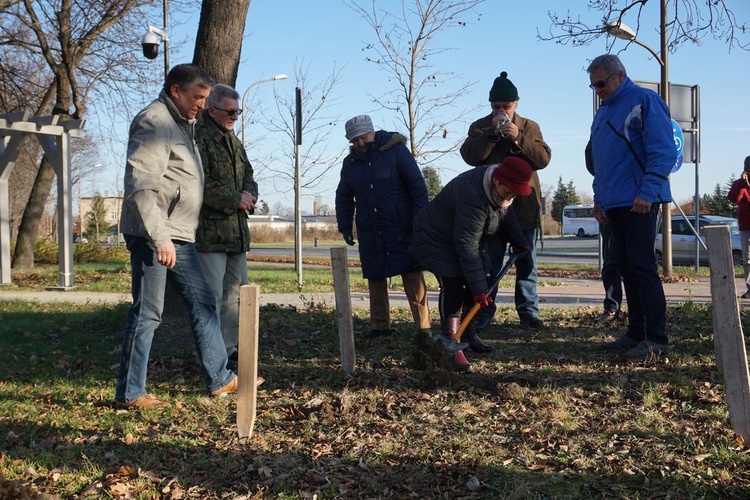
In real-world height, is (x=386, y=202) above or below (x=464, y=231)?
above

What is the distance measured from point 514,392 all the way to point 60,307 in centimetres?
775

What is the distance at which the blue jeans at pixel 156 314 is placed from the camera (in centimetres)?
457

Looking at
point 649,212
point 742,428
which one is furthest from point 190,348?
point 742,428

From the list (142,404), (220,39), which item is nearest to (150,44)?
(220,39)

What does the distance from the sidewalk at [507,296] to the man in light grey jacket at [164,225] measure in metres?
4.57

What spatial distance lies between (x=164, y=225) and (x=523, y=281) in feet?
11.9

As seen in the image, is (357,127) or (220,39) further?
(220,39)

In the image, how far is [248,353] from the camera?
158 inches

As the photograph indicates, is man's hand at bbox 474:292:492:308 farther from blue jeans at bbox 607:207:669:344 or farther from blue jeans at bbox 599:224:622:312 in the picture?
blue jeans at bbox 599:224:622:312

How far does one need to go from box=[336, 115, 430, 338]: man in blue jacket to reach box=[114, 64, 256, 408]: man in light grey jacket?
181 cm

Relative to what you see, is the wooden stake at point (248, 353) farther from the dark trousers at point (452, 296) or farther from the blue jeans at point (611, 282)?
the blue jeans at point (611, 282)

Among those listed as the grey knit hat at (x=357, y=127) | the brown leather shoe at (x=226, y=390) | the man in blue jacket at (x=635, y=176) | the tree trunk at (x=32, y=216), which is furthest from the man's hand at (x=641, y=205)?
the tree trunk at (x=32, y=216)

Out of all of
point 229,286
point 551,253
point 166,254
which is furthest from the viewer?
point 551,253

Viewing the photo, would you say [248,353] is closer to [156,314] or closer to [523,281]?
[156,314]
